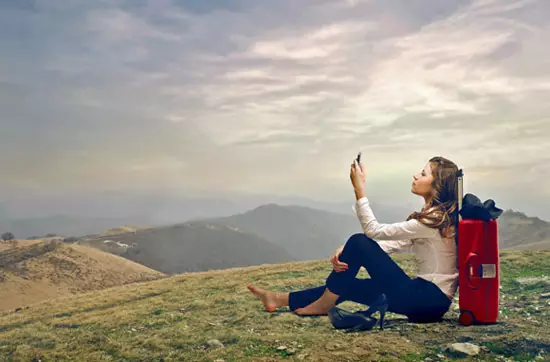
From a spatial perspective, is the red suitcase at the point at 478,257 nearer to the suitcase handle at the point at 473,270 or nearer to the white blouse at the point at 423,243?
the suitcase handle at the point at 473,270

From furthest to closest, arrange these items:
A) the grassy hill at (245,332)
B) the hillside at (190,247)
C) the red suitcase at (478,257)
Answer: the hillside at (190,247) → the grassy hill at (245,332) → the red suitcase at (478,257)

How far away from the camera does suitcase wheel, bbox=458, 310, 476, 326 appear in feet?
23.3

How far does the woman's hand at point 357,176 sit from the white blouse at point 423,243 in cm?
17

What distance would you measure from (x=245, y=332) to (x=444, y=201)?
11.3ft

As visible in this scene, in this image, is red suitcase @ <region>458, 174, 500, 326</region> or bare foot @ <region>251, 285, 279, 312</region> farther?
bare foot @ <region>251, 285, 279, 312</region>

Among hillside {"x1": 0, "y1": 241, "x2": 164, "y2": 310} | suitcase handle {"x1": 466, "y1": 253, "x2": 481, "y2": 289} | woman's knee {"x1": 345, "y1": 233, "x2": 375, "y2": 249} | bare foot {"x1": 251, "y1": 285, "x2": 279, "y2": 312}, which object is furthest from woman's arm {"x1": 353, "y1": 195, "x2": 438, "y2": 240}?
hillside {"x1": 0, "y1": 241, "x2": 164, "y2": 310}

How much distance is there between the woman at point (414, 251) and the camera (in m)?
6.67

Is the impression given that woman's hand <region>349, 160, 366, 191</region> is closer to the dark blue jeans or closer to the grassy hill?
the dark blue jeans

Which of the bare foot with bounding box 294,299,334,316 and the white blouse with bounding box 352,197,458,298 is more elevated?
the white blouse with bounding box 352,197,458,298

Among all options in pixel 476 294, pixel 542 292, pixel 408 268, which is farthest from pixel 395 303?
pixel 408 268

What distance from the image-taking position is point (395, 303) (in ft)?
23.4

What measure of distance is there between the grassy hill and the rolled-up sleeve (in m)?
1.32

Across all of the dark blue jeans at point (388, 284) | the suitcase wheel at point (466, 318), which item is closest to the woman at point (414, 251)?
the dark blue jeans at point (388, 284)

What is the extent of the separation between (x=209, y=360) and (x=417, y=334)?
8.75ft
